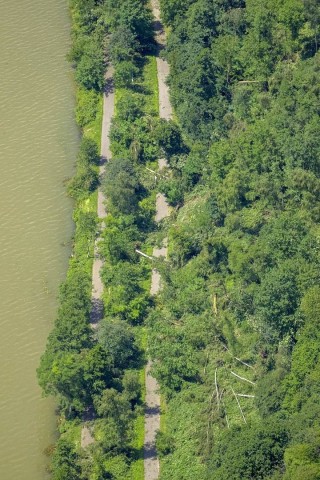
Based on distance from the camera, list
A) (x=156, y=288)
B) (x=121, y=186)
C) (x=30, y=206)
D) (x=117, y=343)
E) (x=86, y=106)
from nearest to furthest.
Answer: (x=117, y=343) → (x=156, y=288) → (x=121, y=186) → (x=30, y=206) → (x=86, y=106)

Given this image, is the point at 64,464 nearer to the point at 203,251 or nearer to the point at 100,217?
the point at 203,251

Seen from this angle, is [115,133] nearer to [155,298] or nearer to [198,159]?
[198,159]

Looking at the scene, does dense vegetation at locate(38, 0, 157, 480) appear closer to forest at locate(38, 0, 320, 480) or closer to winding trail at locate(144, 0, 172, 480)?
forest at locate(38, 0, 320, 480)

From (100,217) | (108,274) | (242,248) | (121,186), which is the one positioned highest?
(121,186)

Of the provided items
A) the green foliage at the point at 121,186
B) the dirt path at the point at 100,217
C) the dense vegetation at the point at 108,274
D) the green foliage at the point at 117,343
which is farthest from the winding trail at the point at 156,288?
the dirt path at the point at 100,217

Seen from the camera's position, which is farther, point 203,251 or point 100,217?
point 100,217

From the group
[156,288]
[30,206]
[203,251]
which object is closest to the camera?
[156,288]

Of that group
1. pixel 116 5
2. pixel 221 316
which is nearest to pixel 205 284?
pixel 221 316

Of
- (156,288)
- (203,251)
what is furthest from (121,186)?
(156,288)
